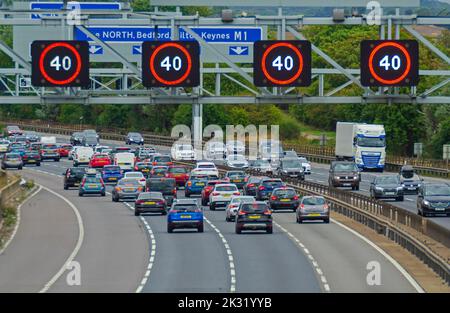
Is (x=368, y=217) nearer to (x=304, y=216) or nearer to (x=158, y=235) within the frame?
(x=304, y=216)

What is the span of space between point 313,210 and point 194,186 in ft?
66.2

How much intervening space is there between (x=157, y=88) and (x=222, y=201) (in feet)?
107

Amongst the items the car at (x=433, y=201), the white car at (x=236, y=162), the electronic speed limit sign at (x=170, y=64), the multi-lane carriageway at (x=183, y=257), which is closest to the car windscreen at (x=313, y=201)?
the multi-lane carriageway at (x=183, y=257)

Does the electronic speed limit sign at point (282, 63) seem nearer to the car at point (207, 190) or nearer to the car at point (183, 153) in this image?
the car at point (207, 190)

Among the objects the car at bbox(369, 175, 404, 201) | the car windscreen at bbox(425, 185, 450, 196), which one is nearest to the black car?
the car at bbox(369, 175, 404, 201)

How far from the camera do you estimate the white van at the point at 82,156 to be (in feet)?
387

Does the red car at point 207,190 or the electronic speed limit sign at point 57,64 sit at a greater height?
the electronic speed limit sign at point 57,64

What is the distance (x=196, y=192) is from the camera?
87.9 meters

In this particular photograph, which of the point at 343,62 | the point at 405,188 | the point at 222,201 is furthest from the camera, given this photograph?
the point at 343,62

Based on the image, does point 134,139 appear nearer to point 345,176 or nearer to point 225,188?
point 345,176

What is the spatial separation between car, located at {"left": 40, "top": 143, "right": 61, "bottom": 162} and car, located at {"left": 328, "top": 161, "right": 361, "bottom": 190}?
128 ft

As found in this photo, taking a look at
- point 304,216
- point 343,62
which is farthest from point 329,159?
point 304,216

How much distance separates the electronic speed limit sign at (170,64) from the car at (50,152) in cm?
8100

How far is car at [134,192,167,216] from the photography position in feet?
242
